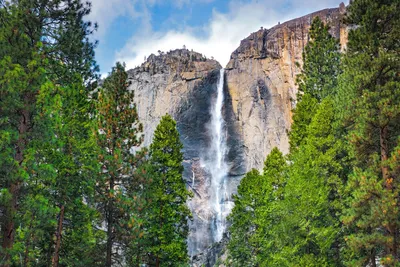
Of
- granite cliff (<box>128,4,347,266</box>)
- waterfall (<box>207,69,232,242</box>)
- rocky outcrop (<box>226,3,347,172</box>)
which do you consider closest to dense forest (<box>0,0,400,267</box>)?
waterfall (<box>207,69,232,242</box>)

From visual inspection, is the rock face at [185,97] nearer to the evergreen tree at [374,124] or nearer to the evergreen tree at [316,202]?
the evergreen tree at [316,202]

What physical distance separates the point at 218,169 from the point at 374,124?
3478 centimetres

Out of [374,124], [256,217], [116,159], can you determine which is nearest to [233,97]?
[256,217]

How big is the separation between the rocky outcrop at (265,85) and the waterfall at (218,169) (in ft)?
4.55

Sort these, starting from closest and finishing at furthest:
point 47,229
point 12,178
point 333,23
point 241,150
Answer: point 12,178, point 47,229, point 333,23, point 241,150

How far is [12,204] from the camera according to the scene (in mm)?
11898

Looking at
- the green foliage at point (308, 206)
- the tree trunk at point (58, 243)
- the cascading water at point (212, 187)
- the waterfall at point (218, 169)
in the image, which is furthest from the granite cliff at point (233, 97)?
the tree trunk at point (58, 243)

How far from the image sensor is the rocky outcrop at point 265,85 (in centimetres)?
4553

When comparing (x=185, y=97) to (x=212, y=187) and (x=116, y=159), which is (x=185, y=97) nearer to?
(x=212, y=187)

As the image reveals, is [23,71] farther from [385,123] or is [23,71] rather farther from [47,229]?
[385,123]

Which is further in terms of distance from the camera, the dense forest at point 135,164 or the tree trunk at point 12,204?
the dense forest at point 135,164

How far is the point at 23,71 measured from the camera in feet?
39.2

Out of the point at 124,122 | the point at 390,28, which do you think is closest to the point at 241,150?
the point at 124,122

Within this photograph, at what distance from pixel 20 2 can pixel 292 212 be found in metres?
14.2
